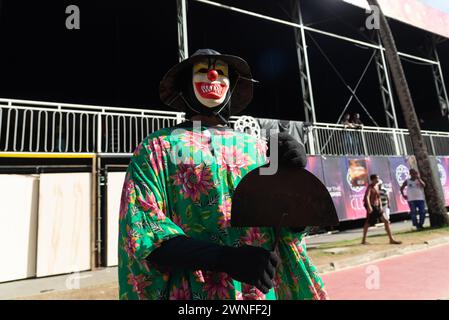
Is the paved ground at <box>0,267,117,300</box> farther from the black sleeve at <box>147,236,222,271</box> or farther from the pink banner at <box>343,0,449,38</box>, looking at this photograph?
the pink banner at <box>343,0,449,38</box>

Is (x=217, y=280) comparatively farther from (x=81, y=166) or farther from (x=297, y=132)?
(x=297, y=132)

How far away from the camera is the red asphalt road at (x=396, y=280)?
12.6ft

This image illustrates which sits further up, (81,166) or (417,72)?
(417,72)

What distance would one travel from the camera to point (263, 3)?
11.5 meters

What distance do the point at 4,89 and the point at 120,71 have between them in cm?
367

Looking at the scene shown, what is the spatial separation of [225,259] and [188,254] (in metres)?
0.12

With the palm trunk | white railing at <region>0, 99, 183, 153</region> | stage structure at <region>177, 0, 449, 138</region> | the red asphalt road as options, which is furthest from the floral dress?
the palm trunk

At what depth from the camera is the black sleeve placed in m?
0.95

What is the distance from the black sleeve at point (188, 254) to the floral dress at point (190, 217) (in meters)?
0.04

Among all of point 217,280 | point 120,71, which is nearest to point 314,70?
point 120,71

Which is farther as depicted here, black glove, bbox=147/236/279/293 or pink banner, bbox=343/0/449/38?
pink banner, bbox=343/0/449/38

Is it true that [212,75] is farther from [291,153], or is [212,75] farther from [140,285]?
[140,285]

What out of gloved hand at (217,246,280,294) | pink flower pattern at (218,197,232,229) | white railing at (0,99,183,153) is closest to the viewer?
gloved hand at (217,246,280,294)

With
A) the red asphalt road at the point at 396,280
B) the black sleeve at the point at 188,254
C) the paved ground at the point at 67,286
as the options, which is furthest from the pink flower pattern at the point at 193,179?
the paved ground at the point at 67,286
